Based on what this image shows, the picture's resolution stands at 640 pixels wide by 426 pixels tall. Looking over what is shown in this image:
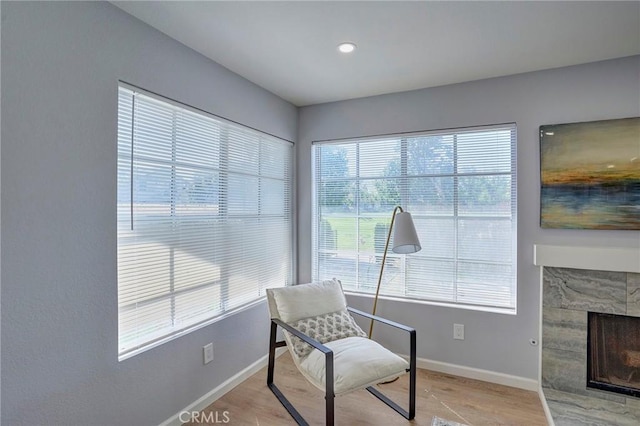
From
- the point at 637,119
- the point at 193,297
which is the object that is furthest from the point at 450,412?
the point at 637,119

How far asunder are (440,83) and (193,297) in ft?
8.58

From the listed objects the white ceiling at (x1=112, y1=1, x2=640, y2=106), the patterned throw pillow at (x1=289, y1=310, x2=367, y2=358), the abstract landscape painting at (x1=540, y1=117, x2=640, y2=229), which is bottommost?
the patterned throw pillow at (x1=289, y1=310, x2=367, y2=358)

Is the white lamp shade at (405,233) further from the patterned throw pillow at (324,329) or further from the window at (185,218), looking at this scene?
the window at (185,218)

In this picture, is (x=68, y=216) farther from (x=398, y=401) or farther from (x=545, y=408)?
(x=545, y=408)

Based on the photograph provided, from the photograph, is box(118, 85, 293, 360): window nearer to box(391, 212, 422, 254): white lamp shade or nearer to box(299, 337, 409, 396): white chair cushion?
box(299, 337, 409, 396): white chair cushion

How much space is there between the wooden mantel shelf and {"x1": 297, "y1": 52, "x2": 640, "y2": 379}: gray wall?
0.14 metres

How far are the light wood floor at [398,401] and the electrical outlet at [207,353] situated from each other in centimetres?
32

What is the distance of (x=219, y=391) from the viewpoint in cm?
254

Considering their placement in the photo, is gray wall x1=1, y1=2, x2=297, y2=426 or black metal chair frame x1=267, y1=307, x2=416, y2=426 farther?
black metal chair frame x1=267, y1=307, x2=416, y2=426

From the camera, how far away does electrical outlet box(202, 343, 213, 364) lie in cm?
243

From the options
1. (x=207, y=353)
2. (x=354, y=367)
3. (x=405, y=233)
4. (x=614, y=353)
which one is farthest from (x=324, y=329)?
(x=614, y=353)

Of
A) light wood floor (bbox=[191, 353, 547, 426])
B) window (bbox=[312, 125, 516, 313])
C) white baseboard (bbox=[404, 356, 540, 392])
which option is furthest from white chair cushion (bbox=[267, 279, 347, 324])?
white baseboard (bbox=[404, 356, 540, 392])

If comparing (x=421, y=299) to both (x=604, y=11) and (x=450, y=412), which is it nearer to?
(x=450, y=412)

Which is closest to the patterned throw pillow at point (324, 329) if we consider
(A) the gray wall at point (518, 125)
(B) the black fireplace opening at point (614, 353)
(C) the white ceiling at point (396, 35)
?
(A) the gray wall at point (518, 125)
